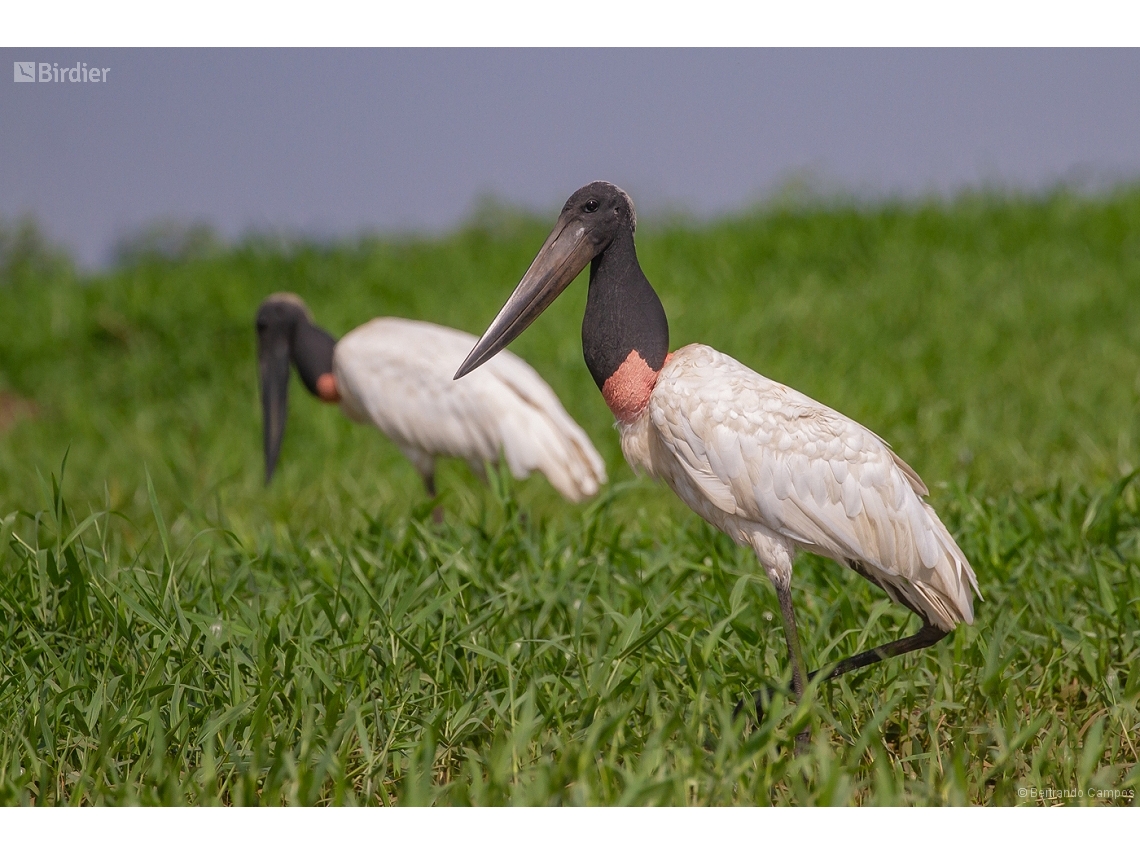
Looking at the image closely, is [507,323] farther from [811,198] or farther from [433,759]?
[811,198]

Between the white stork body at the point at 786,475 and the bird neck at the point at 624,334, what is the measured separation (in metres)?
→ 0.04

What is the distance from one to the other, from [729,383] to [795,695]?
0.77m

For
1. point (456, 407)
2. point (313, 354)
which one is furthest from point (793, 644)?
point (313, 354)

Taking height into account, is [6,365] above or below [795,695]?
above

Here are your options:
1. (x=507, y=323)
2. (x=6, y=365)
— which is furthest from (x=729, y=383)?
(x=6, y=365)

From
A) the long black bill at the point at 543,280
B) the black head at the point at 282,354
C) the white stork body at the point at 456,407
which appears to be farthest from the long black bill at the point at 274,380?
the long black bill at the point at 543,280

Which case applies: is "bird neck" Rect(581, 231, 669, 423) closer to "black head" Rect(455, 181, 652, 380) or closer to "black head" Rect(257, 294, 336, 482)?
"black head" Rect(455, 181, 652, 380)

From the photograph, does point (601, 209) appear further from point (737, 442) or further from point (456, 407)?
point (456, 407)

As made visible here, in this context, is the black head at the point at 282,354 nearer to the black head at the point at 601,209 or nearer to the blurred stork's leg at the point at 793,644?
the black head at the point at 601,209

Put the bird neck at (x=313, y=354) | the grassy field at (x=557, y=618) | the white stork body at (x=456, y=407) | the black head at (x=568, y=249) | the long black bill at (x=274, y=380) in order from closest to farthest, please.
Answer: the grassy field at (x=557, y=618) < the black head at (x=568, y=249) < the white stork body at (x=456, y=407) < the bird neck at (x=313, y=354) < the long black bill at (x=274, y=380)

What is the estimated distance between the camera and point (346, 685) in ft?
9.02

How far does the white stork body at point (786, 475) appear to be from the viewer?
8.42 feet

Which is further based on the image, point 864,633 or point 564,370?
point 564,370

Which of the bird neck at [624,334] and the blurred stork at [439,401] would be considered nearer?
the bird neck at [624,334]
